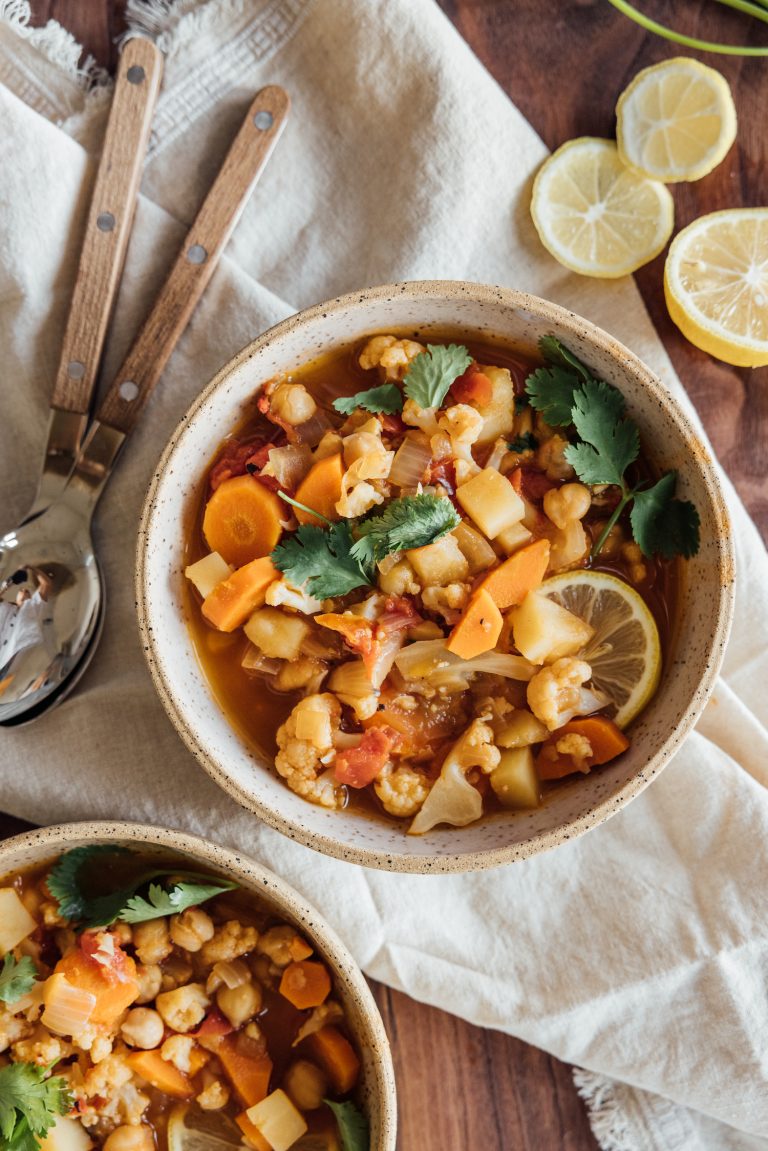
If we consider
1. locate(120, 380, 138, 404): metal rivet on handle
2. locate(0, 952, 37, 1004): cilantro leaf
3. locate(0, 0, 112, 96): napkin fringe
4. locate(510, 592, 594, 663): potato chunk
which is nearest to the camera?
locate(510, 592, 594, 663): potato chunk

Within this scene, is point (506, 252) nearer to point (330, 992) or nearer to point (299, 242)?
point (299, 242)

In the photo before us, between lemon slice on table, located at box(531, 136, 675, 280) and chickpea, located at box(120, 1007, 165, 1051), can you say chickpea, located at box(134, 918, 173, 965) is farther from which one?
lemon slice on table, located at box(531, 136, 675, 280)

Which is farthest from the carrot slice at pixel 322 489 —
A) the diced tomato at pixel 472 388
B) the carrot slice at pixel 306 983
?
the carrot slice at pixel 306 983

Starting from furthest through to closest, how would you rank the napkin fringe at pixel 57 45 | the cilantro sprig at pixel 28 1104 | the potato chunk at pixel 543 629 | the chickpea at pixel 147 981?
the napkin fringe at pixel 57 45
the chickpea at pixel 147 981
the cilantro sprig at pixel 28 1104
the potato chunk at pixel 543 629

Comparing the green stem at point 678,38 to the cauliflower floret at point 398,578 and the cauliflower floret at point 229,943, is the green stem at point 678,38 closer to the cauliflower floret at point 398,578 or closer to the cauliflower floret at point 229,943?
the cauliflower floret at point 398,578

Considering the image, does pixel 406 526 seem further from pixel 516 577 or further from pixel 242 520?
pixel 242 520

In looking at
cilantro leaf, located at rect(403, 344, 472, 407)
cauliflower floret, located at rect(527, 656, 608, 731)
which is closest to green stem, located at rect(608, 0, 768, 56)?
cilantro leaf, located at rect(403, 344, 472, 407)
